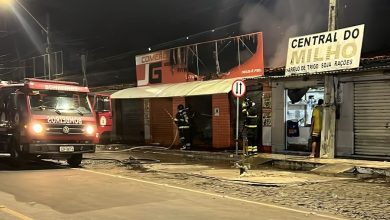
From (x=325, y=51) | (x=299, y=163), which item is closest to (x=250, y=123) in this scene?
(x=299, y=163)

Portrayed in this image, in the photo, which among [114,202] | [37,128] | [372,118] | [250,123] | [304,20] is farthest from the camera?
[304,20]

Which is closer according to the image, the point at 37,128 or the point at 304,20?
the point at 37,128

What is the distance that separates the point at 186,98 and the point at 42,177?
10787 millimetres

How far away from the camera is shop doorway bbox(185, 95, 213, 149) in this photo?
20750mm

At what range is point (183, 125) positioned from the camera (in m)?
20.2

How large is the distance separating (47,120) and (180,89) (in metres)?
7.59

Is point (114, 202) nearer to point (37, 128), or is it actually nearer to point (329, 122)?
point (37, 128)

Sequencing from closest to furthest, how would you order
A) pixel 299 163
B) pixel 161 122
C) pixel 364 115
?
pixel 299 163
pixel 364 115
pixel 161 122

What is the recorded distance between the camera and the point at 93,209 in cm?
769

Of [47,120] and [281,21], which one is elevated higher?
[281,21]

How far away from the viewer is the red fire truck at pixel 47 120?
1346 cm

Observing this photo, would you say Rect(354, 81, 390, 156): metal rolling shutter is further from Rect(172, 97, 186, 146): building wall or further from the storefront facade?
Rect(172, 97, 186, 146): building wall

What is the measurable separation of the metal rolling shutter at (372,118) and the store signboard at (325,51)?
51.1 inches

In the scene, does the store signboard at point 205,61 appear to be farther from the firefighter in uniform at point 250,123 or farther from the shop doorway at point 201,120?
the firefighter in uniform at point 250,123
